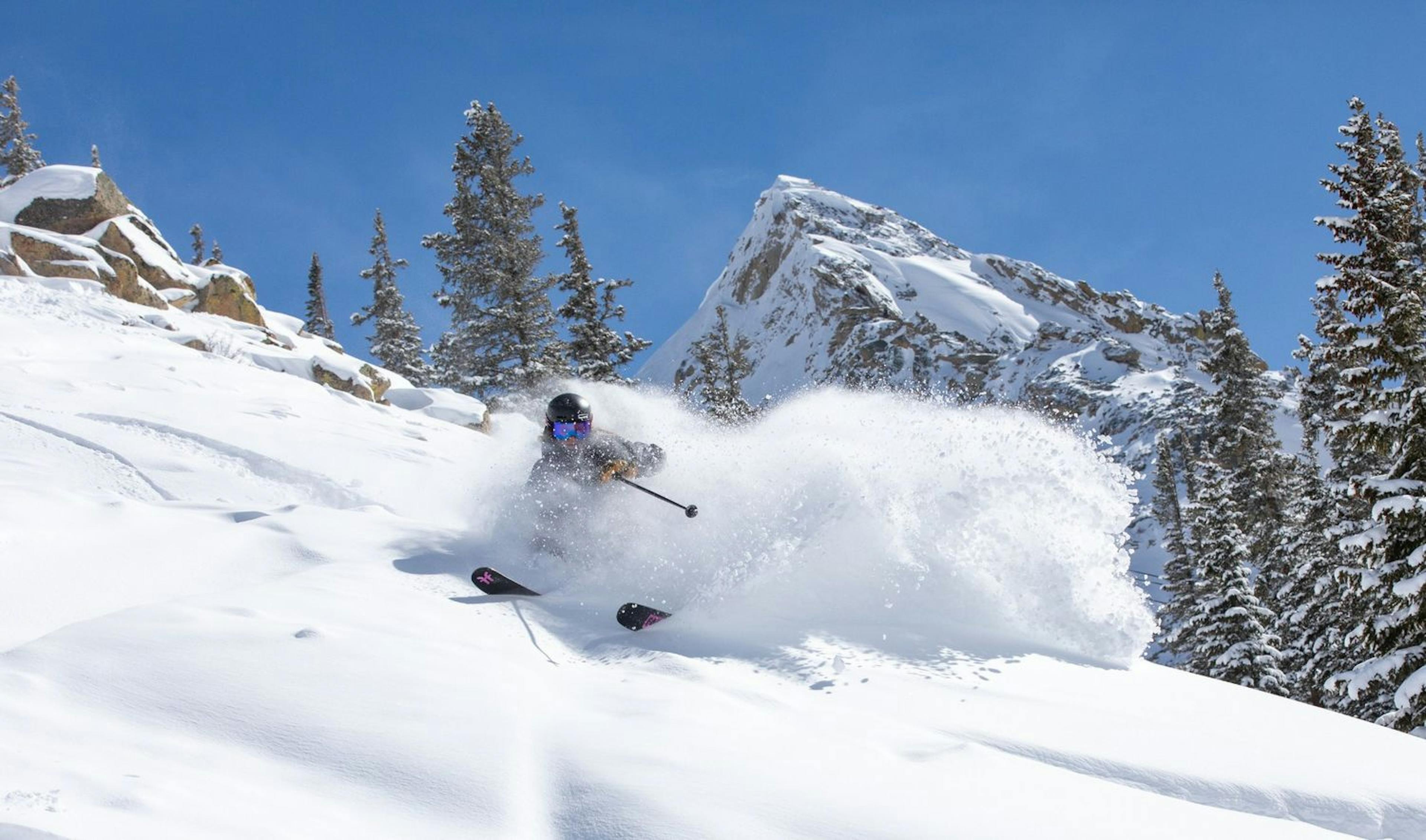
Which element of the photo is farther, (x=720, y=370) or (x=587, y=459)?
(x=720, y=370)

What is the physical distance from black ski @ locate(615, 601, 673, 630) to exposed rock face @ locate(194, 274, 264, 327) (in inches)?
905

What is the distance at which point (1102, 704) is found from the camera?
5.08 metres

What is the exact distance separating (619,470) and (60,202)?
2517cm

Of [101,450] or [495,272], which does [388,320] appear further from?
[101,450]

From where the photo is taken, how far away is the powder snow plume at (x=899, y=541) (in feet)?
20.7

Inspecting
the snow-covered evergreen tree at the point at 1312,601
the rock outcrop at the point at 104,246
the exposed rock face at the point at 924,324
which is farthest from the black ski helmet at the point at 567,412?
the exposed rock face at the point at 924,324

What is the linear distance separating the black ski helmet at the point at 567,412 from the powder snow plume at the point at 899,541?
0.99 metres

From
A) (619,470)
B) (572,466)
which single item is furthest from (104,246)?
(619,470)

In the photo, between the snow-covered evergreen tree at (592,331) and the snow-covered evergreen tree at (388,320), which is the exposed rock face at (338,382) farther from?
the snow-covered evergreen tree at (388,320)

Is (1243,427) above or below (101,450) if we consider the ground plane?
above

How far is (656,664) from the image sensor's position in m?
5.43

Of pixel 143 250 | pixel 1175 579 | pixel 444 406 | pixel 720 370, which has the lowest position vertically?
pixel 444 406

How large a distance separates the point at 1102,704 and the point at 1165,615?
27.1 meters

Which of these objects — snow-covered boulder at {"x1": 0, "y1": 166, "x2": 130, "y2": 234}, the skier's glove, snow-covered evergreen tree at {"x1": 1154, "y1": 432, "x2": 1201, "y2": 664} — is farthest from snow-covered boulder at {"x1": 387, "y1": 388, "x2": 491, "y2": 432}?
snow-covered evergreen tree at {"x1": 1154, "y1": 432, "x2": 1201, "y2": 664}
